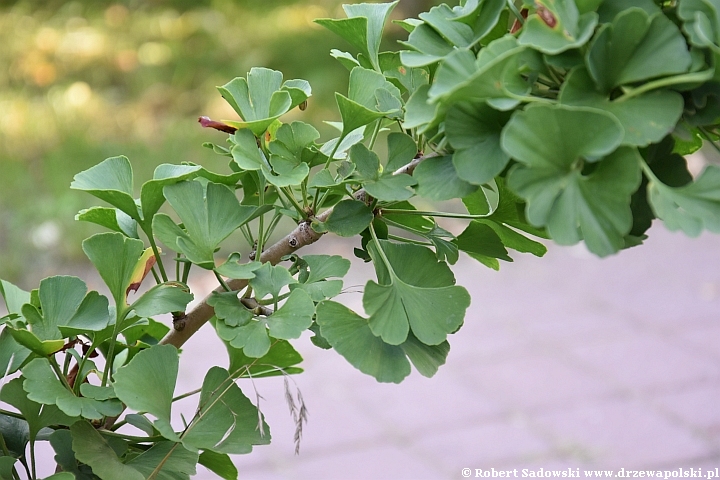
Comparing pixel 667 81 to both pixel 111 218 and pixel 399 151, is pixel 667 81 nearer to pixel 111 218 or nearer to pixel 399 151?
pixel 399 151

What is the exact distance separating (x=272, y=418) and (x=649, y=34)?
156 cm

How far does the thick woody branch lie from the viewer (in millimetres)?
447

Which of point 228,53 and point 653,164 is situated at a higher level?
point 653,164

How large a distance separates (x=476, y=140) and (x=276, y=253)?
16cm

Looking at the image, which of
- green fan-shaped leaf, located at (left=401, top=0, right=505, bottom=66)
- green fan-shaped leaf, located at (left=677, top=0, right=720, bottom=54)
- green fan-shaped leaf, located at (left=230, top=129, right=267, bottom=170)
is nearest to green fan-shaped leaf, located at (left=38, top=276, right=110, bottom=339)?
green fan-shaped leaf, located at (left=230, top=129, right=267, bottom=170)

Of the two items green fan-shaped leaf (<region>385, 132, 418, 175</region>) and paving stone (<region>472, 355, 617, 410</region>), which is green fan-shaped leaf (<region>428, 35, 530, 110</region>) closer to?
green fan-shaped leaf (<region>385, 132, 418, 175</region>)

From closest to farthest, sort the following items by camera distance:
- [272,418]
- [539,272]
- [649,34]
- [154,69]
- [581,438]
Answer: [649,34] → [581,438] → [272,418] → [539,272] → [154,69]

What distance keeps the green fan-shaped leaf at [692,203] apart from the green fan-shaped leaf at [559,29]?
64 millimetres

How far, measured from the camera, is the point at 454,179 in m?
0.37

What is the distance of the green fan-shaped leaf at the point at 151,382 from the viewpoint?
398mm

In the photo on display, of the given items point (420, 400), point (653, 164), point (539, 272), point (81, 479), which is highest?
point (653, 164)

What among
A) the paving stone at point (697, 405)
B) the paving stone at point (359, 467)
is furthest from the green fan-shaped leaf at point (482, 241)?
the paving stone at point (697, 405)

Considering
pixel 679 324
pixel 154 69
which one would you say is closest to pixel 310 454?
pixel 679 324

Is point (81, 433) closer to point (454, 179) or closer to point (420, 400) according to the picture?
point (454, 179)
